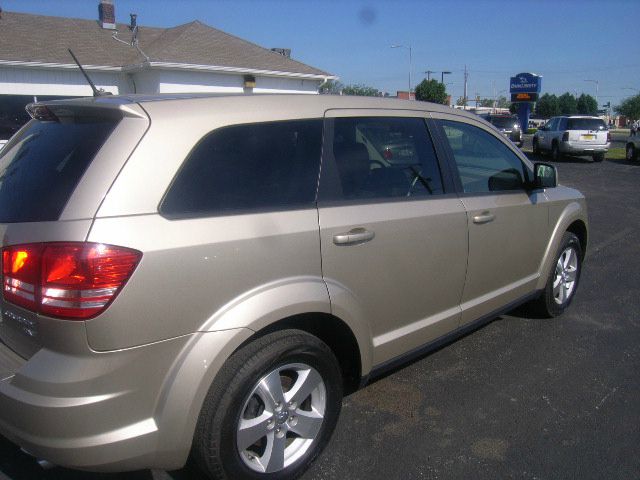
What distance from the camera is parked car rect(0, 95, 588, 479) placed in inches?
81.1

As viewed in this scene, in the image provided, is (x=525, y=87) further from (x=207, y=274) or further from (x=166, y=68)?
(x=207, y=274)

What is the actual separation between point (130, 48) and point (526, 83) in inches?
1070

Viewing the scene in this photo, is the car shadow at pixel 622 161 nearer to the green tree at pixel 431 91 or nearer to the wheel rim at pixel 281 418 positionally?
the green tree at pixel 431 91

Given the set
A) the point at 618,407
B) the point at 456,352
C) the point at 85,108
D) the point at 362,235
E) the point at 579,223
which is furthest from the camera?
the point at 579,223

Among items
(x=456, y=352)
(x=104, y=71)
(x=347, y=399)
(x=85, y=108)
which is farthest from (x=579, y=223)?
(x=104, y=71)

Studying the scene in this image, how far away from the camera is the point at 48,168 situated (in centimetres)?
234

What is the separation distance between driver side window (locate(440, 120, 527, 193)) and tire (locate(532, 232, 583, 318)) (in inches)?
36.0

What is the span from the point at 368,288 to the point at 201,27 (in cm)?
2030

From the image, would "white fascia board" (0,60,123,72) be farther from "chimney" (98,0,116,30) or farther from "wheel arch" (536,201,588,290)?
"wheel arch" (536,201,588,290)

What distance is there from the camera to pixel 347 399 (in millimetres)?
3525

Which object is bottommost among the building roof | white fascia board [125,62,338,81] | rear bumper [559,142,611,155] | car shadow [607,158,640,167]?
car shadow [607,158,640,167]

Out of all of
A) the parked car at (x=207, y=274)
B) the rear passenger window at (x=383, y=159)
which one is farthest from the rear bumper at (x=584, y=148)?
the parked car at (x=207, y=274)

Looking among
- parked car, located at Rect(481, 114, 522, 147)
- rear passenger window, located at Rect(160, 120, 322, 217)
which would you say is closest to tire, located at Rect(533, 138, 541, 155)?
parked car, located at Rect(481, 114, 522, 147)

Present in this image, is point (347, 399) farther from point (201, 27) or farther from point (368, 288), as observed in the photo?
point (201, 27)
